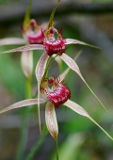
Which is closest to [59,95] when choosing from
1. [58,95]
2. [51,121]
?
[58,95]

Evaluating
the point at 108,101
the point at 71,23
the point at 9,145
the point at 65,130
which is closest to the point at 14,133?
the point at 9,145

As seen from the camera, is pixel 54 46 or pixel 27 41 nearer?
pixel 54 46

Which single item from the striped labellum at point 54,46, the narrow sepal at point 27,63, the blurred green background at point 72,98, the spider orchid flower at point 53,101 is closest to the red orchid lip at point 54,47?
the striped labellum at point 54,46

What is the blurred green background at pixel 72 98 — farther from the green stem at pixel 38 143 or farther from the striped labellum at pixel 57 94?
the striped labellum at pixel 57 94

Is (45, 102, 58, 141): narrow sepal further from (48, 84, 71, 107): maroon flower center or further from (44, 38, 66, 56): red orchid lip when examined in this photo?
(44, 38, 66, 56): red orchid lip

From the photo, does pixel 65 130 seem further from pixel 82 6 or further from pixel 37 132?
pixel 82 6

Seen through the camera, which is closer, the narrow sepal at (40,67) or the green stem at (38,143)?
the narrow sepal at (40,67)

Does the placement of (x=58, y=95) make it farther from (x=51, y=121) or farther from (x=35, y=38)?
(x=35, y=38)
